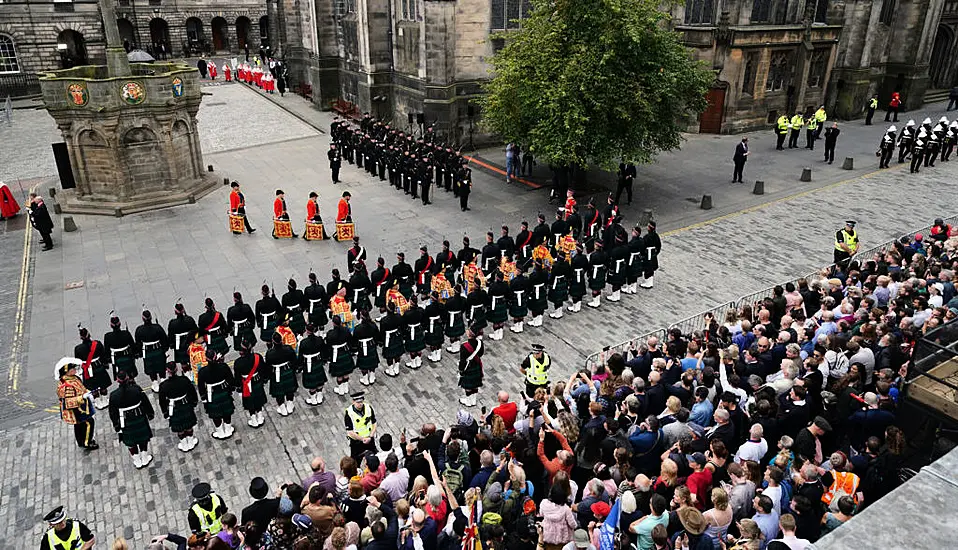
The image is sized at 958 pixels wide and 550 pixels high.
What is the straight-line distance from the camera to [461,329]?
1352 cm

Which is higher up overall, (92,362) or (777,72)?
(777,72)

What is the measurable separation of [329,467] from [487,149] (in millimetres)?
21842

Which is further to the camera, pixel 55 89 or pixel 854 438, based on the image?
pixel 55 89

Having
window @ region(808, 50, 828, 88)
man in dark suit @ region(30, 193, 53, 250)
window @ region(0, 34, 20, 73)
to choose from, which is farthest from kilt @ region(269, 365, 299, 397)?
window @ region(0, 34, 20, 73)

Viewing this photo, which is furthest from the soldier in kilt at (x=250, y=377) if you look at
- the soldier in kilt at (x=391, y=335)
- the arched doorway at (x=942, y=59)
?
the arched doorway at (x=942, y=59)

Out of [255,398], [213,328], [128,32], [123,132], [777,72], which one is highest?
[128,32]

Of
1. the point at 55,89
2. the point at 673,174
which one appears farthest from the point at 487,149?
the point at 55,89

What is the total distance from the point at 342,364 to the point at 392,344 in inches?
43.4

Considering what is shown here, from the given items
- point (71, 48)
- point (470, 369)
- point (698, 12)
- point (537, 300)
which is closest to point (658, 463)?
point (470, 369)

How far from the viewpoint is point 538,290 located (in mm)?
14523

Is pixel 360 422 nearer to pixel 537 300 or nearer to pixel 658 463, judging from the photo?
pixel 658 463

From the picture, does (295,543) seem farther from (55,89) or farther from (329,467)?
(55,89)

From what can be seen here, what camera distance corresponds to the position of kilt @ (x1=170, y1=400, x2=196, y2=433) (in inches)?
419

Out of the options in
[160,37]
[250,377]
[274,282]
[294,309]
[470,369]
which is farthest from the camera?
[160,37]
